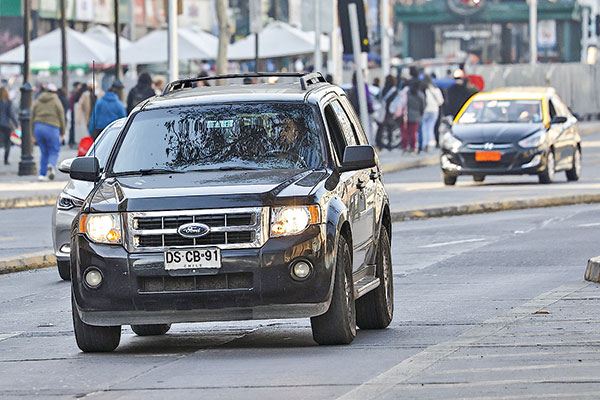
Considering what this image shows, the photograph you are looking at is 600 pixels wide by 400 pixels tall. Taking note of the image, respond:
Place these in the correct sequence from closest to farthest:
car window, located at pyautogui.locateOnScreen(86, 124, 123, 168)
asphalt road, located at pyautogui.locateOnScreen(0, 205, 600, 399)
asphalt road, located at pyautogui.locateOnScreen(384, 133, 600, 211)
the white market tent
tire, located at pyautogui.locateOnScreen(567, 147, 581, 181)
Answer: asphalt road, located at pyautogui.locateOnScreen(0, 205, 600, 399)
car window, located at pyautogui.locateOnScreen(86, 124, 123, 168)
asphalt road, located at pyautogui.locateOnScreen(384, 133, 600, 211)
tire, located at pyautogui.locateOnScreen(567, 147, 581, 181)
the white market tent

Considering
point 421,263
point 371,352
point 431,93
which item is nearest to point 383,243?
point 371,352

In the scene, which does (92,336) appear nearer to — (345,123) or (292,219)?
(292,219)

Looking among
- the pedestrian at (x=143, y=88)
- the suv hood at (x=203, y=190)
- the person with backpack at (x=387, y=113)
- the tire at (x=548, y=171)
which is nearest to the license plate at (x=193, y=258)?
the suv hood at (x=203, y=190)

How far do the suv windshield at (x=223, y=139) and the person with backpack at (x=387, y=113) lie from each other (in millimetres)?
29366

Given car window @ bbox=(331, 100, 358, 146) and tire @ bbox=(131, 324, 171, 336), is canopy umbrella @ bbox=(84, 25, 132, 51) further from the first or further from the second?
tire @ bbox=(131, 324, 171, 336)

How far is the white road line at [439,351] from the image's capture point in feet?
26.9

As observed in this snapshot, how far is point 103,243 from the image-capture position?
386 inches

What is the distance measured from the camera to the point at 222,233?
Answer: 9633mm

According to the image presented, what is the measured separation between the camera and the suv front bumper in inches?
379

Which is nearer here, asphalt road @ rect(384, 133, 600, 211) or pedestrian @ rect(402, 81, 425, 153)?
asphalt road @ rect(384, 133, 600, 211)

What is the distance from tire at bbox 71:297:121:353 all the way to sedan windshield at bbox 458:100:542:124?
19653mm

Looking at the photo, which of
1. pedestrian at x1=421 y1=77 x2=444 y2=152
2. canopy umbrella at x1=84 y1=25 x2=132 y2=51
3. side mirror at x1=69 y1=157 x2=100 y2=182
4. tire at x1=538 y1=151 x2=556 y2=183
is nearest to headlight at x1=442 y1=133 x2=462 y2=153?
tire at x1=538 y1=151 x2=556 y2=183

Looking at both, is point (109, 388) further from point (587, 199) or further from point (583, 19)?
point (583, 19)

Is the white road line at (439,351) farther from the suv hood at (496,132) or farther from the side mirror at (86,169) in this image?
the suv hood at (496,132)
